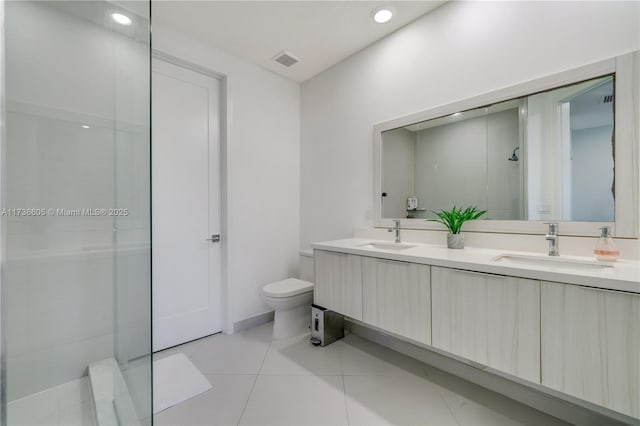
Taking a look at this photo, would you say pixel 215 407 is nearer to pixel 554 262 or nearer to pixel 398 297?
pixel 398 297

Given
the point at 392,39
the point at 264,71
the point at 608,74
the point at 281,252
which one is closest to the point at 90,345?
the point at 281,252

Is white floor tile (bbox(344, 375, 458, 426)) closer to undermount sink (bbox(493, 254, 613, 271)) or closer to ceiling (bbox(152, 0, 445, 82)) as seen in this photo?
undermount sink (bbox(493, 254, 613, 271))

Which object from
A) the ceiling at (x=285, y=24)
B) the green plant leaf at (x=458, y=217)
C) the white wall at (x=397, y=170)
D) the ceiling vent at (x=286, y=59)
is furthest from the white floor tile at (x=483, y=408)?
the ceiling vent at (x=286, y=59)

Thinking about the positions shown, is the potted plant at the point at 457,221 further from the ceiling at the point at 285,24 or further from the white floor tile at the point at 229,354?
the white floor tile at the point at 229,354

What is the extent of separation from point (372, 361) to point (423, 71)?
2.20m

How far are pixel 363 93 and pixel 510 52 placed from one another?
1093 mm

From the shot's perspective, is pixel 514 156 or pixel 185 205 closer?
pixel 514 156

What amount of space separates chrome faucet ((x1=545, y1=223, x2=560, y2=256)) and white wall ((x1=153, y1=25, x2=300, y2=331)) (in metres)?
2.18

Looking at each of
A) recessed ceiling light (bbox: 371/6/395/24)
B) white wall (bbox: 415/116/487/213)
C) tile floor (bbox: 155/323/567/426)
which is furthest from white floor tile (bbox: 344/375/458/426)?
recessed ceiling light (bbox: 371/6/395/24)

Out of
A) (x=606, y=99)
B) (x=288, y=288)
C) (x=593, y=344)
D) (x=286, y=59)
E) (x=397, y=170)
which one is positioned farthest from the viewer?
(x=286, y=59)

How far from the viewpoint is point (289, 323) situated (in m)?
2.30

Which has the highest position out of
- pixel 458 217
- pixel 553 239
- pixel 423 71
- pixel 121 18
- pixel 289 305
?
pixel 121 18

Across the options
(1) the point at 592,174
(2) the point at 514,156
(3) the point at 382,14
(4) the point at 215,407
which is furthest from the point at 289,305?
(3) the point at 382,14

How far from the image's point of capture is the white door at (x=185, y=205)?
83.7 inches
